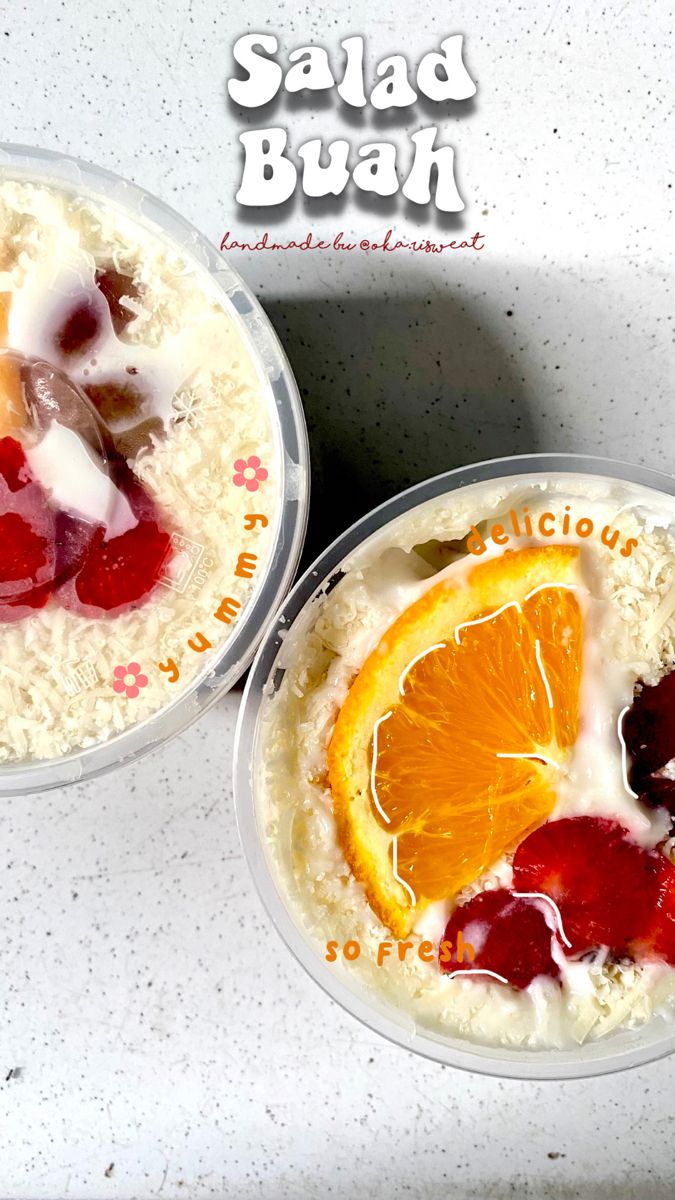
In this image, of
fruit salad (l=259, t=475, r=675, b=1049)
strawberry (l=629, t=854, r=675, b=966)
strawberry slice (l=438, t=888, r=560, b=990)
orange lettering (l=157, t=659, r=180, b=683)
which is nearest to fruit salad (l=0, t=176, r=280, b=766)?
orange lettering (l=157, t=659, r=180, b=683)

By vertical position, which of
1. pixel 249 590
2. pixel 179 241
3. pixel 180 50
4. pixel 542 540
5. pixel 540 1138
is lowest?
pixel 540 1138

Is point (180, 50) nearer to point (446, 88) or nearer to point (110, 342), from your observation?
point (446, 88)

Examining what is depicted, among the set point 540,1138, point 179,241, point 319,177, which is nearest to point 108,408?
point 179,241

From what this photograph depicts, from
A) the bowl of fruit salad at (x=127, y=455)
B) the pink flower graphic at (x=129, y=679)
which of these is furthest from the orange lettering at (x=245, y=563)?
the pink flower graphic at (x=129, y=679)

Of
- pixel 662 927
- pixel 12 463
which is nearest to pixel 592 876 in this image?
pixel 662 927

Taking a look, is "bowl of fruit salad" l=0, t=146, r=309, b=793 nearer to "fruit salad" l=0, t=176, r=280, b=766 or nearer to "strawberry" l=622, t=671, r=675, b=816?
"fruit salad" l=0, t=176, r=280, b=766

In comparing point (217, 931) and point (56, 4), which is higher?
point (56, 4)
